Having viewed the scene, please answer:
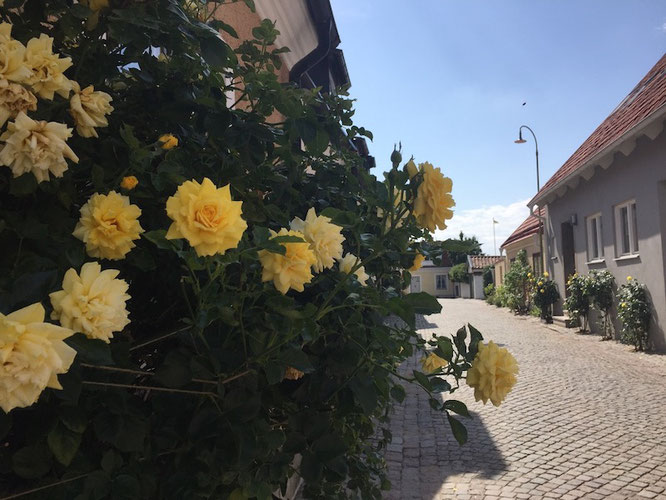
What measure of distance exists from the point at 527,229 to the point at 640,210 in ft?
37.6

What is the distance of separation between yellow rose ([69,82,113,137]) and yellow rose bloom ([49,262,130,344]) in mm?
Result: 494

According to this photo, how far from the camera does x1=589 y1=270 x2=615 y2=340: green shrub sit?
1180cm

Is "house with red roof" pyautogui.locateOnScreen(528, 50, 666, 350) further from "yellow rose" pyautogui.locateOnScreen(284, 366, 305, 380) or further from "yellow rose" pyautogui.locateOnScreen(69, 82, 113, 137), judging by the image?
"yellow rose" pyautogui.locateOnScreen(69, 82, 113, 137)

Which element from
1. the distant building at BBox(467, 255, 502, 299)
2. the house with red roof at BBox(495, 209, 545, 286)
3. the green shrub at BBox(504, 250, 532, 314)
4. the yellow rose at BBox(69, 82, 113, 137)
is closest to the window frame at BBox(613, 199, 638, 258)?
the house with red roof at BBox(495, 209, 545, 286)

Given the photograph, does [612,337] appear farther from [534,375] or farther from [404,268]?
[404,268]

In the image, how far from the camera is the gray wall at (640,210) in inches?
377

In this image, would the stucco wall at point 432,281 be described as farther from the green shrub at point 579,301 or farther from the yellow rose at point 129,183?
the yellow rose at point 129,183

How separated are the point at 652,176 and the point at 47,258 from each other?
10861 mm

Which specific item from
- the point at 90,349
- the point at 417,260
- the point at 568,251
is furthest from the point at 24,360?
the point at 568,251

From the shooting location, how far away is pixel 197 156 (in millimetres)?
1569

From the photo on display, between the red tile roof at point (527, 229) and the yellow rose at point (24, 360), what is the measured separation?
1991 centimetres

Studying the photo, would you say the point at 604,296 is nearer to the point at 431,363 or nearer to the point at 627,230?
the point at 627,230

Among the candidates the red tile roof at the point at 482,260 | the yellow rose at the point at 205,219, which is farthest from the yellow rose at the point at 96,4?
the red tile roof at the point at 482,260

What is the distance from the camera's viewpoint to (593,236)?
13500 millimetres
